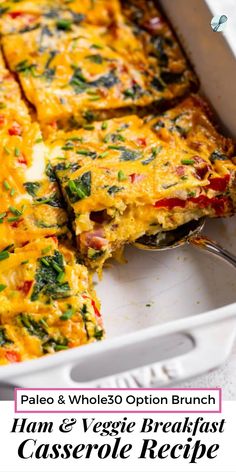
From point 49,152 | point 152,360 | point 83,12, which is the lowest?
point 152,360

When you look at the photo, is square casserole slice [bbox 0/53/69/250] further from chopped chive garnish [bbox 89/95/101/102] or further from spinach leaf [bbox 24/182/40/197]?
chopped chive garnish [bbox 89/95/101/102]

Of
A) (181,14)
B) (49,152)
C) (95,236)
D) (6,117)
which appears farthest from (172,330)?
(181,14)

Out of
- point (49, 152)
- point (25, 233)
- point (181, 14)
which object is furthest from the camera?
point (181, 14)

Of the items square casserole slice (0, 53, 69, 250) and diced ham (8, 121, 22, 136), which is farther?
diced ham (8, 121, 22, 136)

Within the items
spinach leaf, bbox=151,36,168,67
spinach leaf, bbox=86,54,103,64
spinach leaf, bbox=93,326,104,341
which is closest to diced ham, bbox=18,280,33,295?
spinach leaf, bbox=93,326,104,341

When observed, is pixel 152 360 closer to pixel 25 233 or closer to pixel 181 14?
pixel 25 233

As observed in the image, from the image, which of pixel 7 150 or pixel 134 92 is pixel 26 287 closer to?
pixel 7 150

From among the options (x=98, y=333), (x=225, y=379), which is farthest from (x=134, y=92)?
(x=225, y=379)
